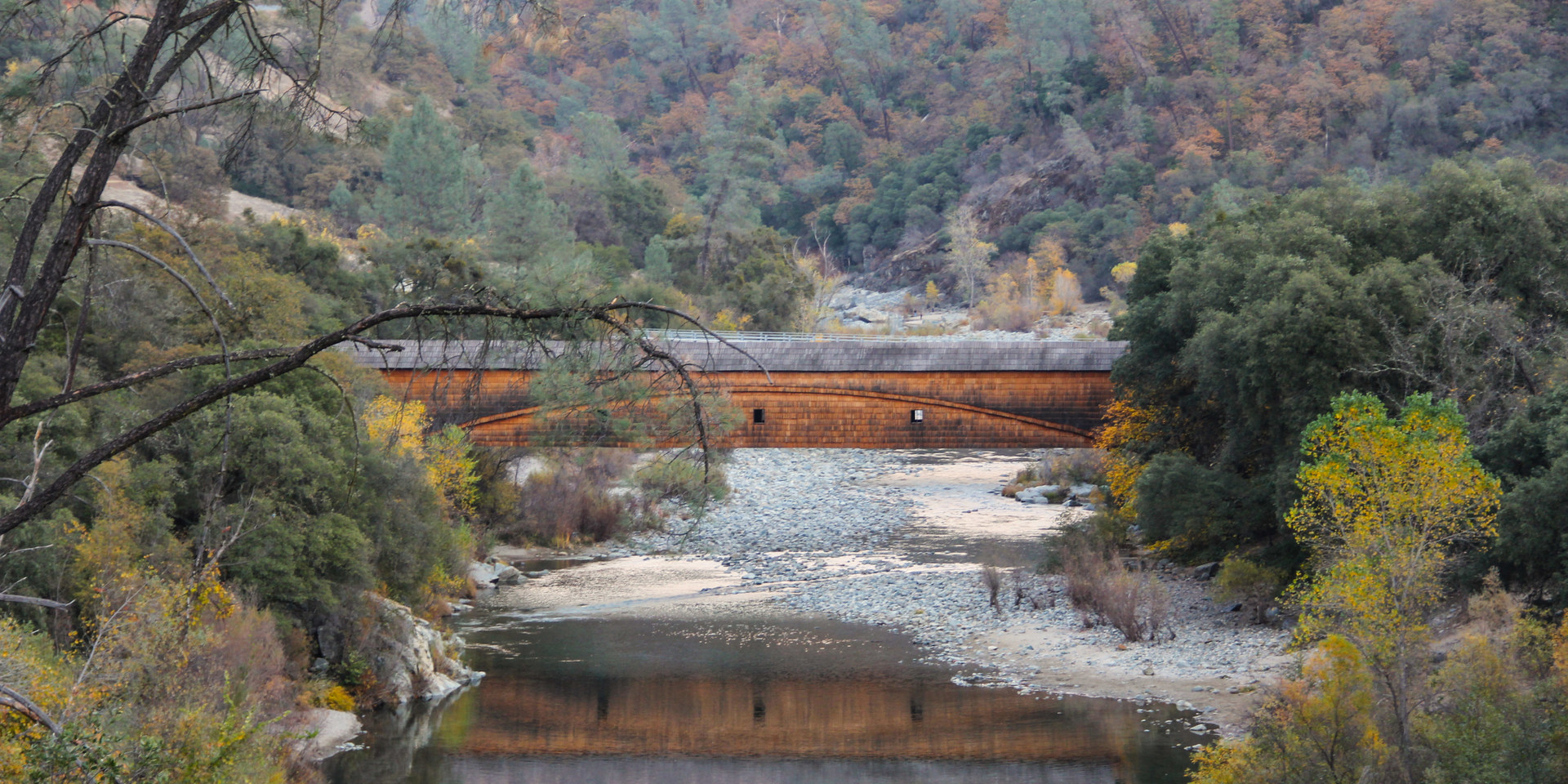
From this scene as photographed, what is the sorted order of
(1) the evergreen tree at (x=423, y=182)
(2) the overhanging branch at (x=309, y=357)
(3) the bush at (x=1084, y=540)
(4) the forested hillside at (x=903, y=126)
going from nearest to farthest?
(2) the overhanging branch at (x=309, y=357) < (3) the bush at (x=1084, y=540) < (1) the evergreen tree at (x=423, y=182) < (4) the forested hillside at (x=903, y=126)

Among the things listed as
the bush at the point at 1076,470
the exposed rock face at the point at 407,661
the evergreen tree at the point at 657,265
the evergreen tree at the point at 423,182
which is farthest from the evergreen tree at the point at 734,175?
the exposed rock face at the point at 407,661

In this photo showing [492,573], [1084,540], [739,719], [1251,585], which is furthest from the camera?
[492,573]

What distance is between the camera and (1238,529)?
1761cm

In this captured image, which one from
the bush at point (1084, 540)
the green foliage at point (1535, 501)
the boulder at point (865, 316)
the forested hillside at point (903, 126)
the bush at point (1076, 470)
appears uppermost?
the forested hillside at point (903, 126)

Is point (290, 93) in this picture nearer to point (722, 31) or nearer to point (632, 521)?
point (632, 521)

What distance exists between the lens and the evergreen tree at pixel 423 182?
43.2m

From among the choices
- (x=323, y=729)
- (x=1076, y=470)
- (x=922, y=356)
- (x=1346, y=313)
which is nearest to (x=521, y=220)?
(x=922, y=356)

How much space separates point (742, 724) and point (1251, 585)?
6.61 meters

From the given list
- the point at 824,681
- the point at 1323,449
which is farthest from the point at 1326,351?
the point at 824,681

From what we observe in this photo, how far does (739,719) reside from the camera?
1392 cm

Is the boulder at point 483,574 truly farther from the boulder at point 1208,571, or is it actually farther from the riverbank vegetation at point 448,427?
the boulder at point 1208,571

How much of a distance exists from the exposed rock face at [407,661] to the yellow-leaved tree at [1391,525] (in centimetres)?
925

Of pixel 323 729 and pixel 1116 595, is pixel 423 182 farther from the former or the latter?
pixel 1116 595

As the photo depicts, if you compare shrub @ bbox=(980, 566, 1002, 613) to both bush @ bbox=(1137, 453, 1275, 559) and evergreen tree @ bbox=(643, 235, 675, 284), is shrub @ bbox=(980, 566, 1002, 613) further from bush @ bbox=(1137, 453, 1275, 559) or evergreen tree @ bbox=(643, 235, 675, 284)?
evergreen tree @ bbox=(643, 235, 675, 284)
